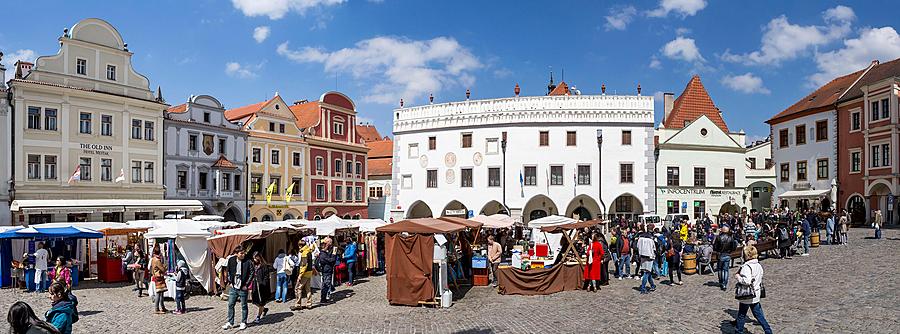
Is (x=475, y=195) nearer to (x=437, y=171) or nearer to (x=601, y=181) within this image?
(x=437, y=171)

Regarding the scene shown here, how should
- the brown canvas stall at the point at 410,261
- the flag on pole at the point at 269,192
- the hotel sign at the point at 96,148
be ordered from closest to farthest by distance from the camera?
the brown canvas stall at the point at 410,261
the hotel sign at the point at 96,148
the flag on pole at the point at 269,192

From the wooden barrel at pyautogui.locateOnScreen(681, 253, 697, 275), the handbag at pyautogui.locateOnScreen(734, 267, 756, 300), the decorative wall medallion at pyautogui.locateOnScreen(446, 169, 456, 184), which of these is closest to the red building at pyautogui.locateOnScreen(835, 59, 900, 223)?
the wooden barrel at pyautogui.locateOnScreen(681, 253, 697, 275)

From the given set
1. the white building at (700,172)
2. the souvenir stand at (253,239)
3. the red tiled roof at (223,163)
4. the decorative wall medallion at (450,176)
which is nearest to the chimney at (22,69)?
the red tiled roof at (223,163)

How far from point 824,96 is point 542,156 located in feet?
59.6

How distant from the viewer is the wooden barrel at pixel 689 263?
1809 centimetres

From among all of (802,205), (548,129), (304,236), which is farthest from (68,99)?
(802,205)

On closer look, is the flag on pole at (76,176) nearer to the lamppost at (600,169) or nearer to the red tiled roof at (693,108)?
the lamppost at (600,169)

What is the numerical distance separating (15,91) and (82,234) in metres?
15.7

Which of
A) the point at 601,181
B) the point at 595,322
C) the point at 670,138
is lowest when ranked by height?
the point at 595,322

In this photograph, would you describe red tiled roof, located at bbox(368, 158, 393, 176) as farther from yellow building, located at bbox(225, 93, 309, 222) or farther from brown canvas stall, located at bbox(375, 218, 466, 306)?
brown canvas stall, located at bbox(375, 218, 466, 306)

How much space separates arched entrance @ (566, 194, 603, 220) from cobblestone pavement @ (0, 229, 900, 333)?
2349 cm

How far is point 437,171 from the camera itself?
4331 centimetres

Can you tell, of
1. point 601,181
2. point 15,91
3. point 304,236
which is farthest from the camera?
point 601,181

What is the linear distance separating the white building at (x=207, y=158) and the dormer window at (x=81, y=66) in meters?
5.18
